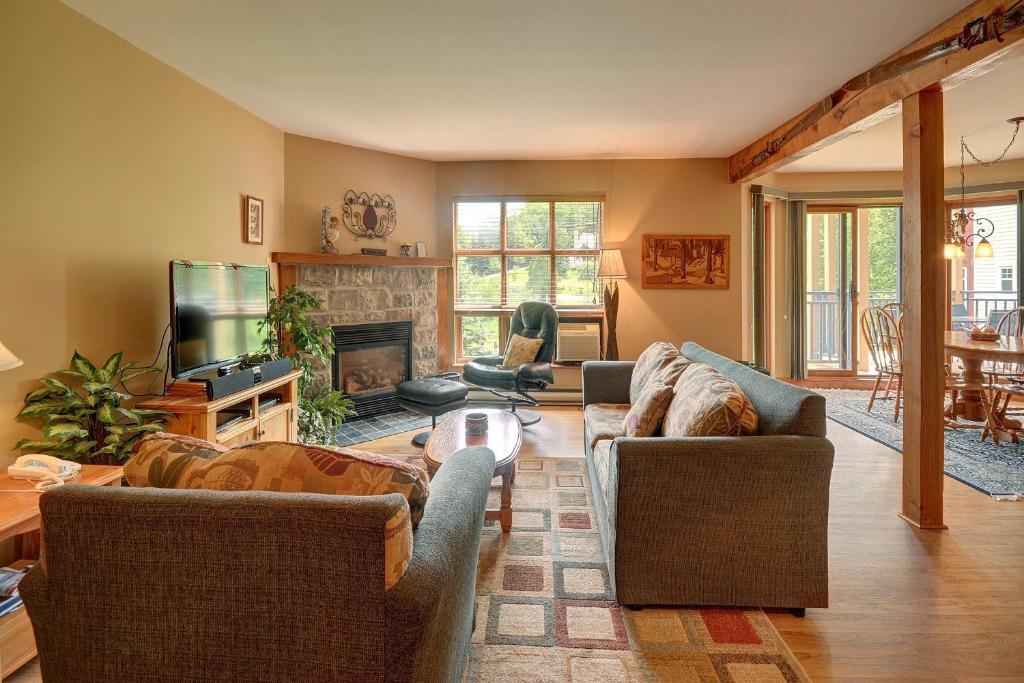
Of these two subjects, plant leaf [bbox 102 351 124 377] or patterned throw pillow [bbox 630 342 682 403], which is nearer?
plant leaf [bbox 102 351 124 377]

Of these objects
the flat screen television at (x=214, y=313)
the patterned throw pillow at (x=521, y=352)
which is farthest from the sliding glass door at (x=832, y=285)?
the flat screen television at (x=214, y=313)

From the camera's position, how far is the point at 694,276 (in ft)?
19.4

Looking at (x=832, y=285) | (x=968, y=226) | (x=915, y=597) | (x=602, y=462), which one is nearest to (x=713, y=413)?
(x=602, y=462)

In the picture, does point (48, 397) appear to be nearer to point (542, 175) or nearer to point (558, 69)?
point (558, 69)

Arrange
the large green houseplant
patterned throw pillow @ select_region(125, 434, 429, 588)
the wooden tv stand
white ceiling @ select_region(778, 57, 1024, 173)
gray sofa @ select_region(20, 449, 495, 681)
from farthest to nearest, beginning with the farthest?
the large green houseplant, white ceiling @ select_region(778, 57, 1024, 173), the wooden tv stand, patterned throw pillow @ select_region(125, 434, 429, 588), gray sofa @ select_region(20, 449, 495, 681)

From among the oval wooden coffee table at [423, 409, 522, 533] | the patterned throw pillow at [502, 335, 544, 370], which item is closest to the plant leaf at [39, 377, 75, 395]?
the oval wooden coffee table at [423, 409, 522, 533]

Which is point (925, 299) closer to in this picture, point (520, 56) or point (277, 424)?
point (520, 56)

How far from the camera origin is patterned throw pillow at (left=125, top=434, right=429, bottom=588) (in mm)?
1188

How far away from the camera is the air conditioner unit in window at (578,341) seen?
5.88m

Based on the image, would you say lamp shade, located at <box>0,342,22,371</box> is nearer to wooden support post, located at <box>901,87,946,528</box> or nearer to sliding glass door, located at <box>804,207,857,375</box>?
wooden support post, located at <box>901,87,946,528</box>

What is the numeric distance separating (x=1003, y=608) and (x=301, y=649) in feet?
8.19

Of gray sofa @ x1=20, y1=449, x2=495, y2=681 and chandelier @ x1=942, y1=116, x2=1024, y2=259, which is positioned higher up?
chandelier @ x1=942, y1=116, x2=1024, y2=259

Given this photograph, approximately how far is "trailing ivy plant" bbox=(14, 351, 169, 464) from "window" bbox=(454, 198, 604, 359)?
12.3ft

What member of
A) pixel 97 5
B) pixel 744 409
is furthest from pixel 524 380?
pixel 97 5
